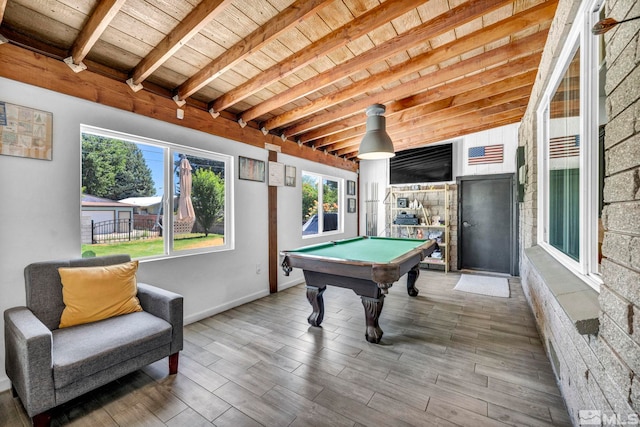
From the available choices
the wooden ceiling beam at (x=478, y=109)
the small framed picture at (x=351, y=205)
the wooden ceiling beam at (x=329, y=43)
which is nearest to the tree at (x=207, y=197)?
the wooden ceiling beam at (x=329, y=43)

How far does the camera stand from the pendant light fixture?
3109 millimetres

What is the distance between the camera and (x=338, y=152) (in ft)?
19.6

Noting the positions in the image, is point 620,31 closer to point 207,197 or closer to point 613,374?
point 613,374

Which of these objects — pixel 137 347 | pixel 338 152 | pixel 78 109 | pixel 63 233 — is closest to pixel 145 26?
pixel 78 109

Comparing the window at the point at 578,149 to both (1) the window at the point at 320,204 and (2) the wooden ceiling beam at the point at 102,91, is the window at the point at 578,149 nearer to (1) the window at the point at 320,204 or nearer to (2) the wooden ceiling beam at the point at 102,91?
(2) the wooden ceiling beam at the point at 102,91

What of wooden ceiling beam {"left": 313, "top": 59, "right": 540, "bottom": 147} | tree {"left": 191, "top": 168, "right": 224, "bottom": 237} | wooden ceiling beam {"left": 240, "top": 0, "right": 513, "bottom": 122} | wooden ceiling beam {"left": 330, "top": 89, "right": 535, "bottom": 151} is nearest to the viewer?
wooden ceiling beam {"left": 240, "top": 0, "right": 513, "bottom": 122}

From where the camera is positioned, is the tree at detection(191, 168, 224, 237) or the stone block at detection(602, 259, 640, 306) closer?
the stone block at detection(602, 259, 640, 306)

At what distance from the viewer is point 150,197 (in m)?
2.89

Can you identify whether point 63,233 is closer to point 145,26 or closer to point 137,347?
point 137,347

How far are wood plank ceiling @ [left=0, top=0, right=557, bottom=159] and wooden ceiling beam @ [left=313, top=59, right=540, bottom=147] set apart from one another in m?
0.01

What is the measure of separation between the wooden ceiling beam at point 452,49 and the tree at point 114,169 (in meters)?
2.09

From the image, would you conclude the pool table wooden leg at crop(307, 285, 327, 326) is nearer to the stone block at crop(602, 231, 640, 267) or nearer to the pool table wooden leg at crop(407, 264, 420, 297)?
the pool table wooden leg at crop(407, 264, 420, 297)

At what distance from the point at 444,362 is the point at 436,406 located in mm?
575

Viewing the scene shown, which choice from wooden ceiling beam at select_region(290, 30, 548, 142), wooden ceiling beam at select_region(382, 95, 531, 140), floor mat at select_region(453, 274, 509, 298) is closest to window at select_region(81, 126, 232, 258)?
wooden ceiling beam at select_region(290, 30, 548, 142)
